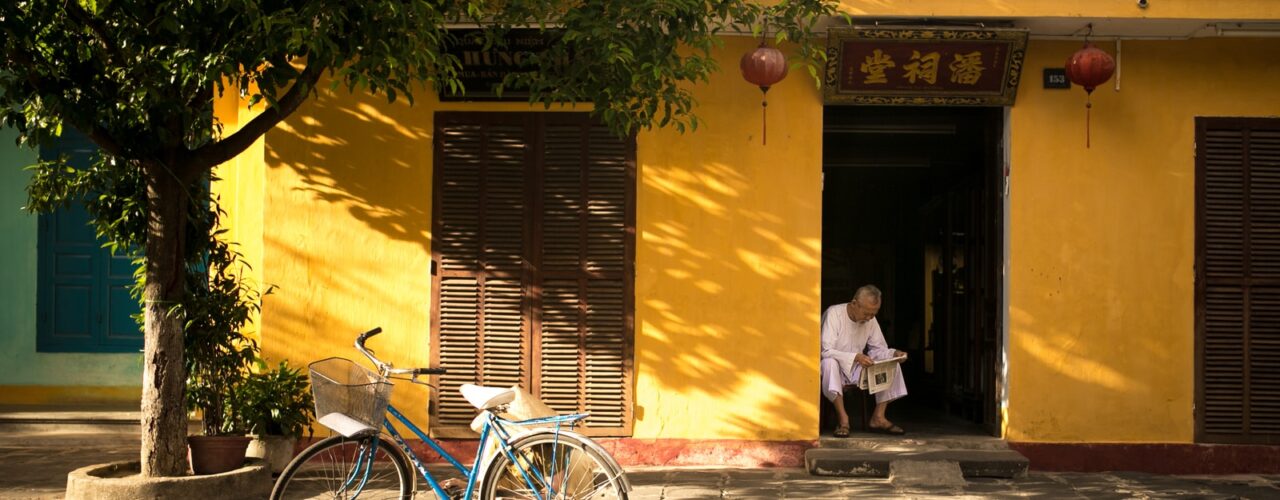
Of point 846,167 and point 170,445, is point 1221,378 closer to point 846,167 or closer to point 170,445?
point 846,167

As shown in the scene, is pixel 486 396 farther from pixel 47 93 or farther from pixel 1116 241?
pixel 1116 241

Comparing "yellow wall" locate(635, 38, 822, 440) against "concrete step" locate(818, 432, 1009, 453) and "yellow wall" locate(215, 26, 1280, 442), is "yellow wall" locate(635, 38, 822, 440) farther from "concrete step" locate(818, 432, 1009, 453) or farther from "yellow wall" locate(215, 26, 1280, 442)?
"concrete step" locate(818, 432, 1009, 453)

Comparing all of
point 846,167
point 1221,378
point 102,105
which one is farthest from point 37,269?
point 1221,378

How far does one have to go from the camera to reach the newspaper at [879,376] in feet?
29.6

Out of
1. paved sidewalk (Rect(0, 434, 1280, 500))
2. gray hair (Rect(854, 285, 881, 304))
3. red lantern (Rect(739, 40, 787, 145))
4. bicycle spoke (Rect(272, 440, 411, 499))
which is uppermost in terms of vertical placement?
red lantern (Rect(739, 40, 787, 145))

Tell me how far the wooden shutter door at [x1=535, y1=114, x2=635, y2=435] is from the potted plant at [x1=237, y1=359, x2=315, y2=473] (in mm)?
1659

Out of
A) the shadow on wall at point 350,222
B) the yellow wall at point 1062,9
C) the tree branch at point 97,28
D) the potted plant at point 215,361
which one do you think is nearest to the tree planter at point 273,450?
the potted plant at point 215,361

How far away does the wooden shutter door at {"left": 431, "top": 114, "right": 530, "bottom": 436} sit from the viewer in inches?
348

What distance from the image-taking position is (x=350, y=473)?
618 centimetres

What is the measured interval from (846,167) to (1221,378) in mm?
5594

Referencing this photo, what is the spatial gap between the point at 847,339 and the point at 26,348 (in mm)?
7190

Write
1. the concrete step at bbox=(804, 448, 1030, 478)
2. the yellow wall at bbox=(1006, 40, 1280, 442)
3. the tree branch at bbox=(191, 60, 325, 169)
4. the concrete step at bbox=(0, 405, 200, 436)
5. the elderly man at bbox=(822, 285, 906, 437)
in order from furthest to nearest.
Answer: the concrete step at bbox=(0, 405, 200, 436)
the elderly man at bbox=(822, 285, 906, 437)
the yellow wall at bbox=(1006, 40, 1280, 442)
the concrete step at bbox=(804, 448, 1030, 478)
the tree branch at bbox=(191, 60, 325, 169)

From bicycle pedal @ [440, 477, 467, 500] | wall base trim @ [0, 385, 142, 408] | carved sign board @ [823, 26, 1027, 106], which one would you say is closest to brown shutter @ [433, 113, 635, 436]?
carved sign board @ [823, 26, 1027, 106]

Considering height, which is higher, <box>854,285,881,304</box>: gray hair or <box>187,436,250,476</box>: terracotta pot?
<box>854,285,881,304</box>: gray hair
